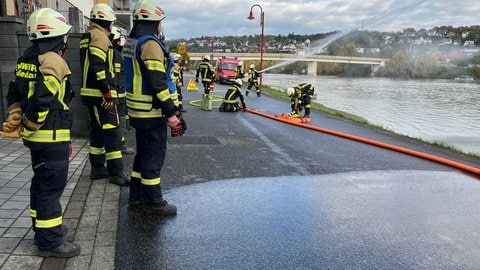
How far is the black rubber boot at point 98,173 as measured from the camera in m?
5.10

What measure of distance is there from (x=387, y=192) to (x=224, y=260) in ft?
9.22

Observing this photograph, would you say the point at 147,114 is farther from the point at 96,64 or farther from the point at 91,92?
the point at 91,92

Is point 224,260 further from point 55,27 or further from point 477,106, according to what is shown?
point 477,106

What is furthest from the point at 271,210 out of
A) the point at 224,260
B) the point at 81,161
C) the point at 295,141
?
the point at 295,141

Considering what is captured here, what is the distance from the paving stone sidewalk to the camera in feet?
10.1

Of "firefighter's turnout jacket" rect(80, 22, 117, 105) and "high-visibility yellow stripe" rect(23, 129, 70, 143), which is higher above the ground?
"firefighter's turnout jacket" rect(80, 22, 117, 105)

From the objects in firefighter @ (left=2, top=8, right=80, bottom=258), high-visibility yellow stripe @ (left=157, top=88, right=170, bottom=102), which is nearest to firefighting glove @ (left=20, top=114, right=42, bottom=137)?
firefighter @ (left=2, top=8, right=80, bottom=258)

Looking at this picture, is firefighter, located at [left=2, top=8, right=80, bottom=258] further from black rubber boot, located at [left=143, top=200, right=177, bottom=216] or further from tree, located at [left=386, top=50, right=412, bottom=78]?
tree, located at [left=386, top=50, right=412, bottom=78]

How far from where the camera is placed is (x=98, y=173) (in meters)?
5.12

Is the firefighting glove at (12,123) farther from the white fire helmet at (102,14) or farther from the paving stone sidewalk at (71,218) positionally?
the white fire helmet at (102,14)

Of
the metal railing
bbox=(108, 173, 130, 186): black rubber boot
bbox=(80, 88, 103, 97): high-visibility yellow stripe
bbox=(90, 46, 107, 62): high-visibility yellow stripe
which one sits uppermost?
the metal railing

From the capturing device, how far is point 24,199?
421 centimetres

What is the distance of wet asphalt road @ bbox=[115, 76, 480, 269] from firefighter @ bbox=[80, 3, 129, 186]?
0.55 metres

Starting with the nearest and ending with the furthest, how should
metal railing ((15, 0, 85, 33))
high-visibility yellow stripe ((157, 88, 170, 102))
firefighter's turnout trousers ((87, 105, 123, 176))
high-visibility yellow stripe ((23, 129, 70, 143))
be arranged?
high-visibility yellow stripe ((23, 129, 70, 143))
high-visibility yellow stripe ((157, 88, 170, 102))
firefighter's turnout trousers ((87, 105, 123, 176))
metal railing ((15, 0, 85, 33))
